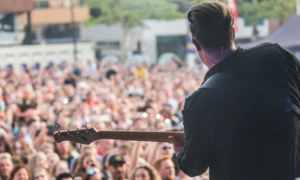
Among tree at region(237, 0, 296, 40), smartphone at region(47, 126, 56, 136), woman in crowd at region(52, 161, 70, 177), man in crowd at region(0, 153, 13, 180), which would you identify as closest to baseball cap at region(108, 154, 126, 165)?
woman in crowd at region(52, 161, 70, 177)

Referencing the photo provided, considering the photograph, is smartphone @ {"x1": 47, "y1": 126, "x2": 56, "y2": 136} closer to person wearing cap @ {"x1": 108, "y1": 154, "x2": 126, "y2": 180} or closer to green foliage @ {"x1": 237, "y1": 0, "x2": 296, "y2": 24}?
person wearing cap @ {"x1": 108, "y1": 154, "x2": 126, "y2": 180}

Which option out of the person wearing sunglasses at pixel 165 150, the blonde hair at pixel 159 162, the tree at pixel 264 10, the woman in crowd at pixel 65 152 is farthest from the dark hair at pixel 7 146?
the tree at pixel 264 10

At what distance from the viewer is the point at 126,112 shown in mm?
9016

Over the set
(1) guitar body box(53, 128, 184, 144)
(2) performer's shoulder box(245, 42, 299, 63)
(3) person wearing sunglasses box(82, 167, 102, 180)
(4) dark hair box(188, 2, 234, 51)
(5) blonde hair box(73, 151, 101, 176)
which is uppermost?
(4) dark hair box(188, 2, 234, 51)

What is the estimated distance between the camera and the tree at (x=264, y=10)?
1224 inches

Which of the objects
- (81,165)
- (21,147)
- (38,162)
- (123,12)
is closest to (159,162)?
(81,165)

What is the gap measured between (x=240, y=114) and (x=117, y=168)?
332 centimetres

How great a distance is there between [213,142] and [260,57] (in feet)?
1.33

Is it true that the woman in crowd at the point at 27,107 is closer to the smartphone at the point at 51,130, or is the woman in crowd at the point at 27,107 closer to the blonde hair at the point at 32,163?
the smartphone at the point at 51,130

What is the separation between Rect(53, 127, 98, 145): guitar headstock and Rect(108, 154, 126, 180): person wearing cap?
2.65 metres

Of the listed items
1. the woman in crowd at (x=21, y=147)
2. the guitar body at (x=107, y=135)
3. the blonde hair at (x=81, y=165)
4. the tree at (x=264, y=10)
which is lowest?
the tree at (x=264, y=10)

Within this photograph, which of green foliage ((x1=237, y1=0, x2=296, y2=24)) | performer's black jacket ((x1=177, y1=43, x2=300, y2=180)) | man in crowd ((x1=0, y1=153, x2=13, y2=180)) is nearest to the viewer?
performer's black jacket ((x1=177, y1=43, x2=300, y2=180))

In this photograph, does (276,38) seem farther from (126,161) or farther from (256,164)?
(256,164)

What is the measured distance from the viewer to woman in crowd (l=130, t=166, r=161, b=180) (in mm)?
4984
